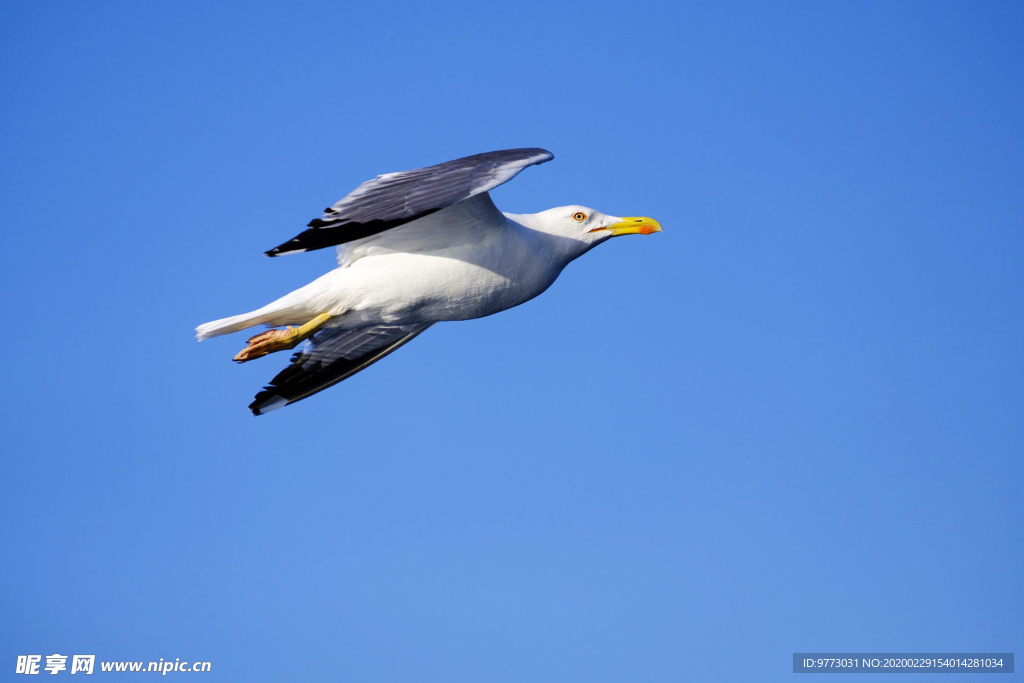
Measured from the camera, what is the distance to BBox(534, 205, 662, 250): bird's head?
1166 cm

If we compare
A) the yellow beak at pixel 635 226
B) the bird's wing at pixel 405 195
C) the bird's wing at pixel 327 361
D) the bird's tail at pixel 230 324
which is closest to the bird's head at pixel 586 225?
the yellow beak at pixel 635 226

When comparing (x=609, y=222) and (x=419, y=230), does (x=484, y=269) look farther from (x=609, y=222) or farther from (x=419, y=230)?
(x=609, y=222)

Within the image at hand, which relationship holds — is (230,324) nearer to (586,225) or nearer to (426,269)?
(426,269)

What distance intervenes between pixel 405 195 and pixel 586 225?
2.78 meters

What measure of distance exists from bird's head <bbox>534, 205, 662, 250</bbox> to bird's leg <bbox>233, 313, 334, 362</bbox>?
2.57 metres

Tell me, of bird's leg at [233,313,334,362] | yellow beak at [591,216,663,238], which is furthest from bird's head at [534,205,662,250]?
bird's leg at [233,313,334,362]

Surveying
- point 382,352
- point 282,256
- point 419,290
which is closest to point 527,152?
point 419,290

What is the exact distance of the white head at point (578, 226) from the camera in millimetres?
11609

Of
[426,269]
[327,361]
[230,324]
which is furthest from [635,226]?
[230,324]

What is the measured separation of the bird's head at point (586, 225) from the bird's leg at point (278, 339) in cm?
257

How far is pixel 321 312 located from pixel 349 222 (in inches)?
74.6

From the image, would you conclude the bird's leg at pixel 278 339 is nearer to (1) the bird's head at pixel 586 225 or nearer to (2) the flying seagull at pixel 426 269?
(2) the flying seagull at pixel 426 269

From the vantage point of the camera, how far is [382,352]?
39.7ft

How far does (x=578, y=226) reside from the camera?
11734 mm
